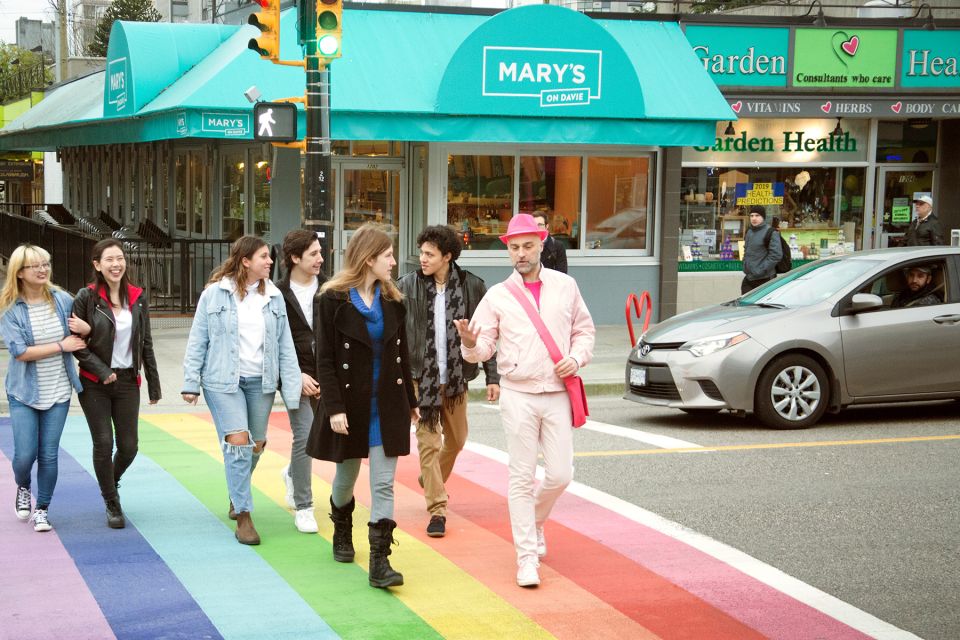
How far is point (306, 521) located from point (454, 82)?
1026 cm

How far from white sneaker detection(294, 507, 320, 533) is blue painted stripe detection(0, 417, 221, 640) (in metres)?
0.92

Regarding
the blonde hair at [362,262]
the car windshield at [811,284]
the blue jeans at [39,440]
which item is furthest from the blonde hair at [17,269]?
the car windshield at [811,284]

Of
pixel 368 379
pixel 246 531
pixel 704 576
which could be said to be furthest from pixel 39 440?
pixel 704 576

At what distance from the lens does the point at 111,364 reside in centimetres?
743

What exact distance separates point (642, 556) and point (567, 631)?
1.43 meters

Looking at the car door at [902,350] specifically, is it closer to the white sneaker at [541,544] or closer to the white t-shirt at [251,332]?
the white sneaker at [541,544]

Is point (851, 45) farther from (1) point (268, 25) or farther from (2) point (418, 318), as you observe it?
(2) point (418, 318)

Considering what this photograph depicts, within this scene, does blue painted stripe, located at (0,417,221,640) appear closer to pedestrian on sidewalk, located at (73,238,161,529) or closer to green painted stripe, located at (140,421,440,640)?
pedestrian on sidewalk, located at (73,238,161,529)

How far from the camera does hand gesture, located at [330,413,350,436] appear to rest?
6.25 metres

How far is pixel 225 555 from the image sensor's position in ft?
22.7

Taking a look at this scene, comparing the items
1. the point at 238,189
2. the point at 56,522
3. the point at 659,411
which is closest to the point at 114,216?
the point at 238,189

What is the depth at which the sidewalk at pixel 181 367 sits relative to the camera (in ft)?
41.6

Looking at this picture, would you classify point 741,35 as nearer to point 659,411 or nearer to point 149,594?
point 659,411

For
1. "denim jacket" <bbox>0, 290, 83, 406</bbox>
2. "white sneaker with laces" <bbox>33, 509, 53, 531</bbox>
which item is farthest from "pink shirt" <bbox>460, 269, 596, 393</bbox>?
"white sneaker with laces" <bbox>33, 509, 53, 531</bbox>
